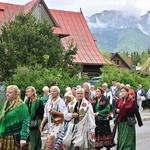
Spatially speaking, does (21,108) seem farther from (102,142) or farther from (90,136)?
(102,142)

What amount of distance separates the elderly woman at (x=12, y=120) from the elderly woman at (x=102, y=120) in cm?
365

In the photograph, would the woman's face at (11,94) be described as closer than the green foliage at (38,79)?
Result: Yes

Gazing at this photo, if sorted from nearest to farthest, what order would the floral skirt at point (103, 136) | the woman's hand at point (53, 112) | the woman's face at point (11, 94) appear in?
the woman's face at point (11, 94), the woman's hand at point (53, 112), the floral skirt at point (103, 136)

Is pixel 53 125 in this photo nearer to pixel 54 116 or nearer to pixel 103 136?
pixel 54 116

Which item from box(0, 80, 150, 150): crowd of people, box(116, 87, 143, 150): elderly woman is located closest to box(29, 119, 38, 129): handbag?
box(0, 80, 150, 150): crowd of people

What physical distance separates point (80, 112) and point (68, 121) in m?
0.32

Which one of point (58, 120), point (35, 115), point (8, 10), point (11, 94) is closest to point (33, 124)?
point (35, 115)

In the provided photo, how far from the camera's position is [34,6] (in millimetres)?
35969

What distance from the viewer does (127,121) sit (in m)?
10.5

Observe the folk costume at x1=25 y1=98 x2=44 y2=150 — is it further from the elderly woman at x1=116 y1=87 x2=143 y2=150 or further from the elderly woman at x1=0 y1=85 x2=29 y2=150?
the elderly woman at x1=0 y1=85 x2=29 y2=150

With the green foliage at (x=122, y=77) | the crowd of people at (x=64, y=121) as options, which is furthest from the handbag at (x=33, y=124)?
the green foliage at (x=122, y=77)

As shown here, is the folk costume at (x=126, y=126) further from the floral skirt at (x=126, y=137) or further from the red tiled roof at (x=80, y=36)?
the red tiled roof at (x=80, y=36)

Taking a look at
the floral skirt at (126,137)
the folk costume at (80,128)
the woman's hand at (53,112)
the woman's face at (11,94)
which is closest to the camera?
the woman's face at (11,94)

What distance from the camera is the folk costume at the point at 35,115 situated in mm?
10297
